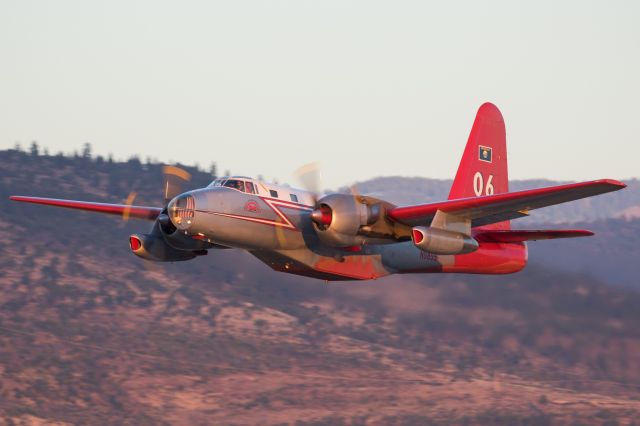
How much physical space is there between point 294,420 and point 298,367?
5185 mm

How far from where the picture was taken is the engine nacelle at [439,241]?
2945 cm

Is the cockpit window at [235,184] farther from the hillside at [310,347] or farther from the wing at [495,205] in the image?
the hillside at [310,347]

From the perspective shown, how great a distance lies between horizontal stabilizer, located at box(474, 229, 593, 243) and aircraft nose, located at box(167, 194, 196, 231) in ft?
31.8

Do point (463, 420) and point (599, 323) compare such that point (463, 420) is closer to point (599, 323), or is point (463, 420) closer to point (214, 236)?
→ point (599, 323)

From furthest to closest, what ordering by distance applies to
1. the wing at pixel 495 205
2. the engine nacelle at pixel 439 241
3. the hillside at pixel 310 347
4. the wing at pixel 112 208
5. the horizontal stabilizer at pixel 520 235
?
the hillside at pixel 310 347 → the wing at pixel 112 208 → the horizontal stabilizer at pixel 520 235 → the engine nacelle at pixel 439 241 → the wing at pixel 495 205

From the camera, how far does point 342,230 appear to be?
29.6m

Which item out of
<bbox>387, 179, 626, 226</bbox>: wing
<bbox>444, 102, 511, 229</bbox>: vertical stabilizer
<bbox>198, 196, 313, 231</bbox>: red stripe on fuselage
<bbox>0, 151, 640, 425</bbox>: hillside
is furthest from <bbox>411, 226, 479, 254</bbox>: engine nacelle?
<bbox>0, 151, 640, 425</bbox>: hillside

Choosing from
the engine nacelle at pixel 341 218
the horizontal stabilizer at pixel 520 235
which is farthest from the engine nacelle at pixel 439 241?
the horizontal stabilizer at pixel 520 235

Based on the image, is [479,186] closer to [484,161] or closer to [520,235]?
[484,161]

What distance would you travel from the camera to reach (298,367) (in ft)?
194

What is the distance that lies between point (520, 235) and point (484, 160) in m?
4.12

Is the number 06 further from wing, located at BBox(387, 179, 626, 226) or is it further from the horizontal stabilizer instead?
wing, located at BBox(387, 179, 626, 226)

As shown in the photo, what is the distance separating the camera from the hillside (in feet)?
174

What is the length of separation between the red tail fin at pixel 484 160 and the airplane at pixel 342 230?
71.4 inches
